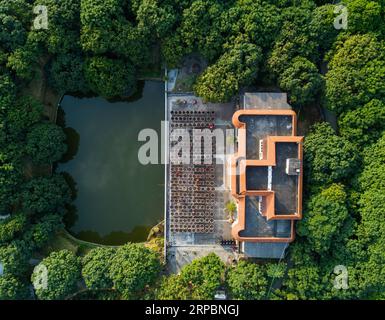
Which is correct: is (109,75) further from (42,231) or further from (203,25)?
(42,231)

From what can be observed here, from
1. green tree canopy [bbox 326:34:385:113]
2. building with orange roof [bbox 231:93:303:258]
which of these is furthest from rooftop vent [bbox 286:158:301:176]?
green tree canopy [bbox 326:34:385:113]

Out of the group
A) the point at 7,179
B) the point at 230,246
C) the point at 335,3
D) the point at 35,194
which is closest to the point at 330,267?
the point at 230,246

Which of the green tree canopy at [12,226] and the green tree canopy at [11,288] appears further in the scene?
the green tree canopy at [12,226]

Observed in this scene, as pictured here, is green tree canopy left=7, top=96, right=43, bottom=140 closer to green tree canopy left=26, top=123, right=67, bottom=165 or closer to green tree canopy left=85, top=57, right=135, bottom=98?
green tree canopy left=26, top=123, right=67, bottom=165

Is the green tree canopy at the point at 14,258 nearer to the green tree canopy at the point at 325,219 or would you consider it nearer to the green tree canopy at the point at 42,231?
the green tree canopy at the point at 42,231

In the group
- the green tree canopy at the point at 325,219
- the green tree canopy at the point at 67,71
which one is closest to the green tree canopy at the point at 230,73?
the green tree canopy at the point at 67,71

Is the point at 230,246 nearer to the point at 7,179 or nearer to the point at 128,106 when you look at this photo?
the point at 128,106
